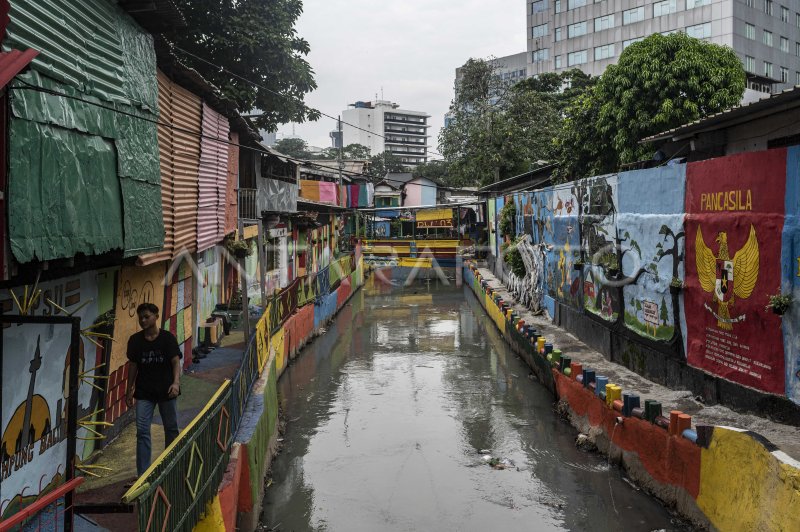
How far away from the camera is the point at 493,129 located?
46.8 metres

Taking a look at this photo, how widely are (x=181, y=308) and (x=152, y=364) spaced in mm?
7196

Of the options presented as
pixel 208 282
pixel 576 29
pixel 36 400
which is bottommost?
pixel 36 400

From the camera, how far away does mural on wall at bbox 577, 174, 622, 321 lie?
16.2 m

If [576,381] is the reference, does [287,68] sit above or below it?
above

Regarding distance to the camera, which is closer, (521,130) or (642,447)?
(642,447)

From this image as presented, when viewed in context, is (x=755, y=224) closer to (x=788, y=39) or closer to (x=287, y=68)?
(x=287, y=68)

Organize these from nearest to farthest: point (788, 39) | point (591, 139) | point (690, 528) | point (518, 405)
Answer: point (690, 528) < point (518, 405) < point (591, 139) < point (788, 39)

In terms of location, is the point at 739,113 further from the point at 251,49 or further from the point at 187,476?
the point at 251,49

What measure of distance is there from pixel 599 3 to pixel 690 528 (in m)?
69.2

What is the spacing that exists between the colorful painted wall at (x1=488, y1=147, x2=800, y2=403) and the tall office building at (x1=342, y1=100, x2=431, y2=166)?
134 m

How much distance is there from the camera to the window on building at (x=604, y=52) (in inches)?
2726

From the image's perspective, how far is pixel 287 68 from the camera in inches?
1030

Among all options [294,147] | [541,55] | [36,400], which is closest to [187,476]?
[36,400]

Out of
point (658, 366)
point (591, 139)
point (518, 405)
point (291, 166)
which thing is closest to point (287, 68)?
point (291, 166)
